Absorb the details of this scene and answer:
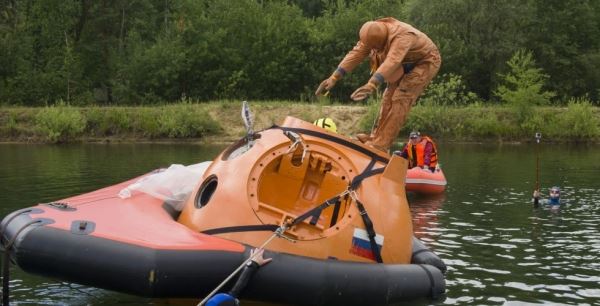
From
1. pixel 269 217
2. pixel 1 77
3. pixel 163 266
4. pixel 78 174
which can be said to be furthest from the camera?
pixel 1 77

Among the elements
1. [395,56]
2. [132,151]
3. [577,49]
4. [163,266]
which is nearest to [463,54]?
[577,49]

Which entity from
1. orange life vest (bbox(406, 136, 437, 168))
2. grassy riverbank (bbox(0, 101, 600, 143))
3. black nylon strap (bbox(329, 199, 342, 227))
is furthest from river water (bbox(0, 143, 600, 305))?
grassy riverbank (bbox(0, 101, 600, 143))

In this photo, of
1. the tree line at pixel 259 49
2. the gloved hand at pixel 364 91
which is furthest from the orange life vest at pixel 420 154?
the tree line at pixel 259 49

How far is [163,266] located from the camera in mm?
6449

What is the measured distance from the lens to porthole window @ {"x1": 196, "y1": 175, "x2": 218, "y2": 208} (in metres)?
7.85

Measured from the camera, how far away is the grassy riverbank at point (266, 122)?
3459cm

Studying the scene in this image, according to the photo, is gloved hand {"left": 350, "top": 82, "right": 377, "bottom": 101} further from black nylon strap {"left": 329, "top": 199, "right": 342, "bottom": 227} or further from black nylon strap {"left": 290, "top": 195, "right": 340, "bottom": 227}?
black nylon strap {"left": 290, "top": 195, "right": 340, "bottom": 227}

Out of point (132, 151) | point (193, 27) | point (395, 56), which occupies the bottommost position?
point (132, 151)

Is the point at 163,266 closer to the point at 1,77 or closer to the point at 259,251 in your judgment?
the point at 259,251

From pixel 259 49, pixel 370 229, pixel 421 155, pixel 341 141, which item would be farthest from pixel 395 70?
pixel 259 49

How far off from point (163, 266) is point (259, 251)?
86 centimetres

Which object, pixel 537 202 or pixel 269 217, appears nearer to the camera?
pixel 269 217

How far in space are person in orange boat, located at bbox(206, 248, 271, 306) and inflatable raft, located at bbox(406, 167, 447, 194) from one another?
9.39 meters

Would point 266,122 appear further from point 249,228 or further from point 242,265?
point 242,265
